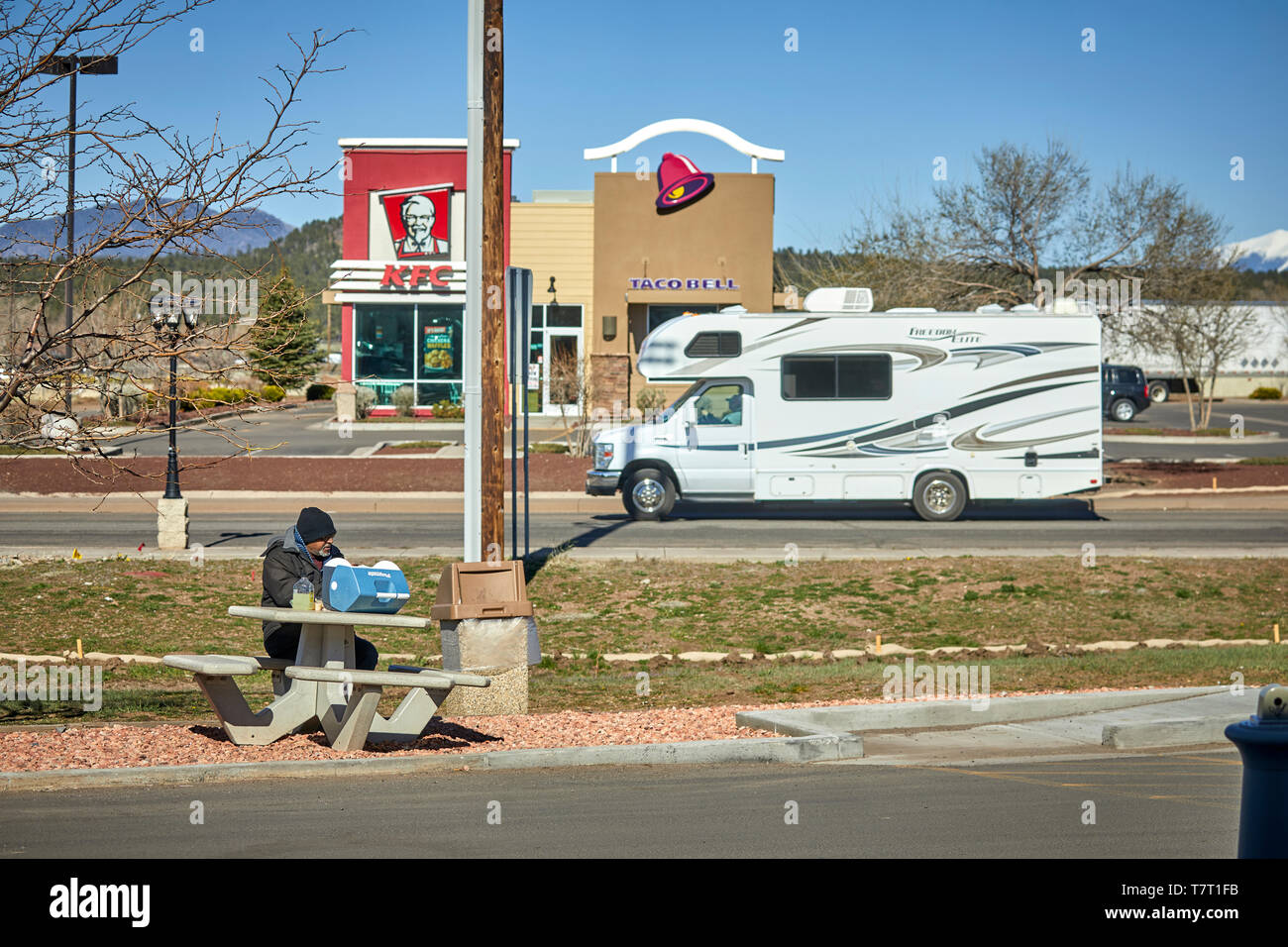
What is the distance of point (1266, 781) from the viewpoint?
13.6 ft

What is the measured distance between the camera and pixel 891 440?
20.5 metres

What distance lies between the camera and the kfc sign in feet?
138

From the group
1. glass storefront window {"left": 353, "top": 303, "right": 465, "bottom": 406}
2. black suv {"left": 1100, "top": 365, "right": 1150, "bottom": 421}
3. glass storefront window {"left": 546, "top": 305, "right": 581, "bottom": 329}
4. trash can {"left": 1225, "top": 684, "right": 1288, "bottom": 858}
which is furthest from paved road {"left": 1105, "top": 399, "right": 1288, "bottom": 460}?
trash can {"left": 1225, "top": 684, "right": 1288, "bottom": 858}

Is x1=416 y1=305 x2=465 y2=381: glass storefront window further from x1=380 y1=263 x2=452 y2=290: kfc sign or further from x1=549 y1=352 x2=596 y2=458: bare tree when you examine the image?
x1=549 y1=352 x2=596 y2=458: bare tree

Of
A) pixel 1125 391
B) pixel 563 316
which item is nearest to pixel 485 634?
pixel 563 316

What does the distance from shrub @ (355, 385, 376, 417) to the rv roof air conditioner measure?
2206 centimetres

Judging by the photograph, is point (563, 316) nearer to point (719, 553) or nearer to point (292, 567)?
point (719, 553)

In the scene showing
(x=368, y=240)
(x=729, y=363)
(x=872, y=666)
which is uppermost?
(x=368, y=240)

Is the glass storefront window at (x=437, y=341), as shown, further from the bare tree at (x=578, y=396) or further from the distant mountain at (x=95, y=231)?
the distant mountain at (x=95, y=231)

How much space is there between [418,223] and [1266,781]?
40464 millimetres

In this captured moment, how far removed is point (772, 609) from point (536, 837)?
7.31 m

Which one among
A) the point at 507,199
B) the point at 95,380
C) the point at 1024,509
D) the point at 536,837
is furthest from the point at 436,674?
the point at 507,199
